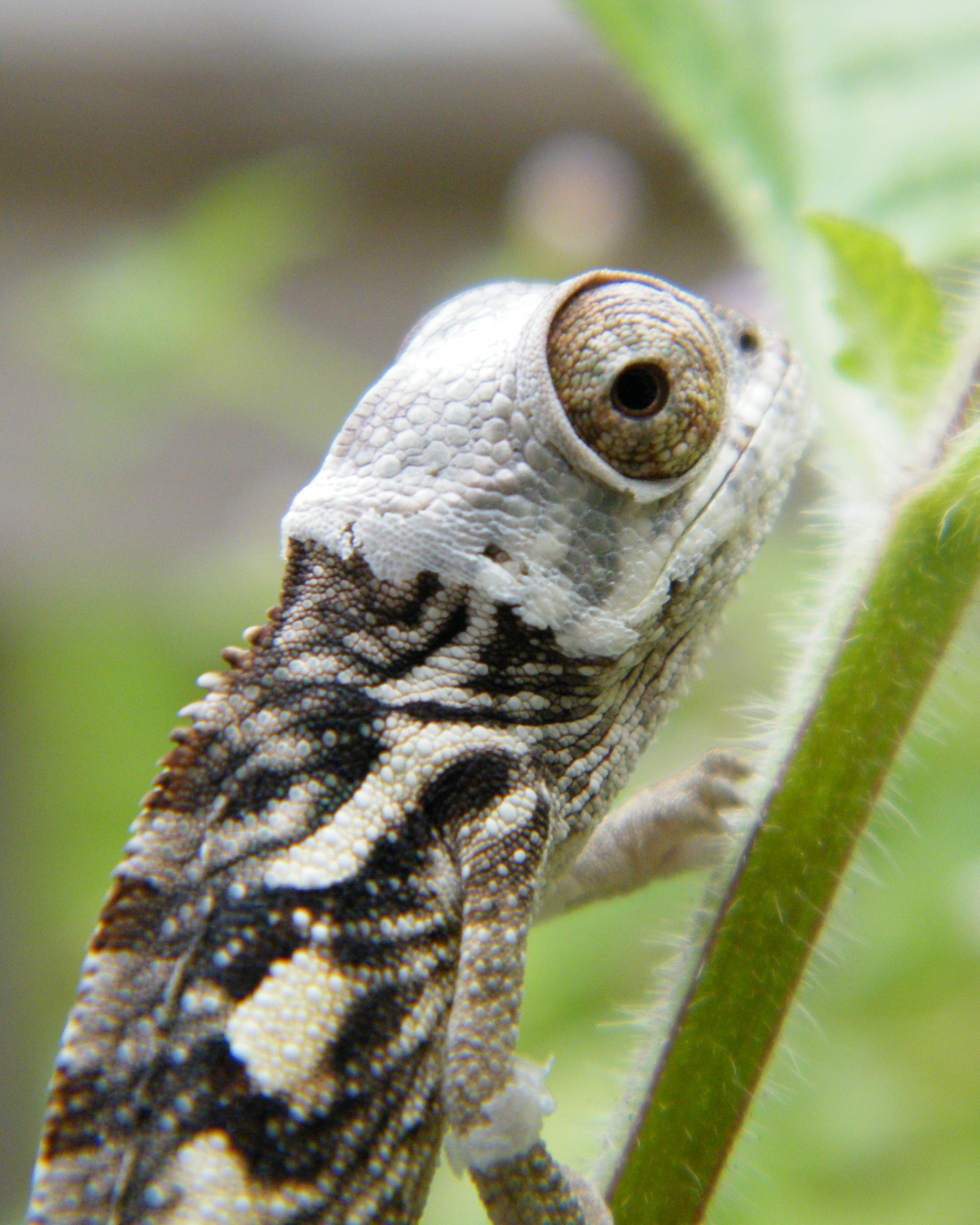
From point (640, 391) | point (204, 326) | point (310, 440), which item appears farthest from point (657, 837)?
point (310, 440)

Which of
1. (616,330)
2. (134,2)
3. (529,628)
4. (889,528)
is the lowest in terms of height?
(529,628)

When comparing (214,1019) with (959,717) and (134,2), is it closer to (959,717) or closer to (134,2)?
(959,717)

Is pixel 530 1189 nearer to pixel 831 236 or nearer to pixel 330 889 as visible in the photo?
pixel 330 889

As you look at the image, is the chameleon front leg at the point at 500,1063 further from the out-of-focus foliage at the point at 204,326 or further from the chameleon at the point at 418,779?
the out-of-focus foliage at the point at 204,326

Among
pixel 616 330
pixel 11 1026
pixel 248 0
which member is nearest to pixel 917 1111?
pixel 616 330

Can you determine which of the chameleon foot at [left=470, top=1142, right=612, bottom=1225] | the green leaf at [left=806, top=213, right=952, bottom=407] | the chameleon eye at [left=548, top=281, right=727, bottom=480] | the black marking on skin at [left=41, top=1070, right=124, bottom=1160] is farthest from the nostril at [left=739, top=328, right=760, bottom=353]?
the black marking on skin at [left=41, top=1070, right=124, bottom=1160]

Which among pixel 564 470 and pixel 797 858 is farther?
pixel 564 470

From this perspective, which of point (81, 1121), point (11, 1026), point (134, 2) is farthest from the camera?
point (134, 2)
